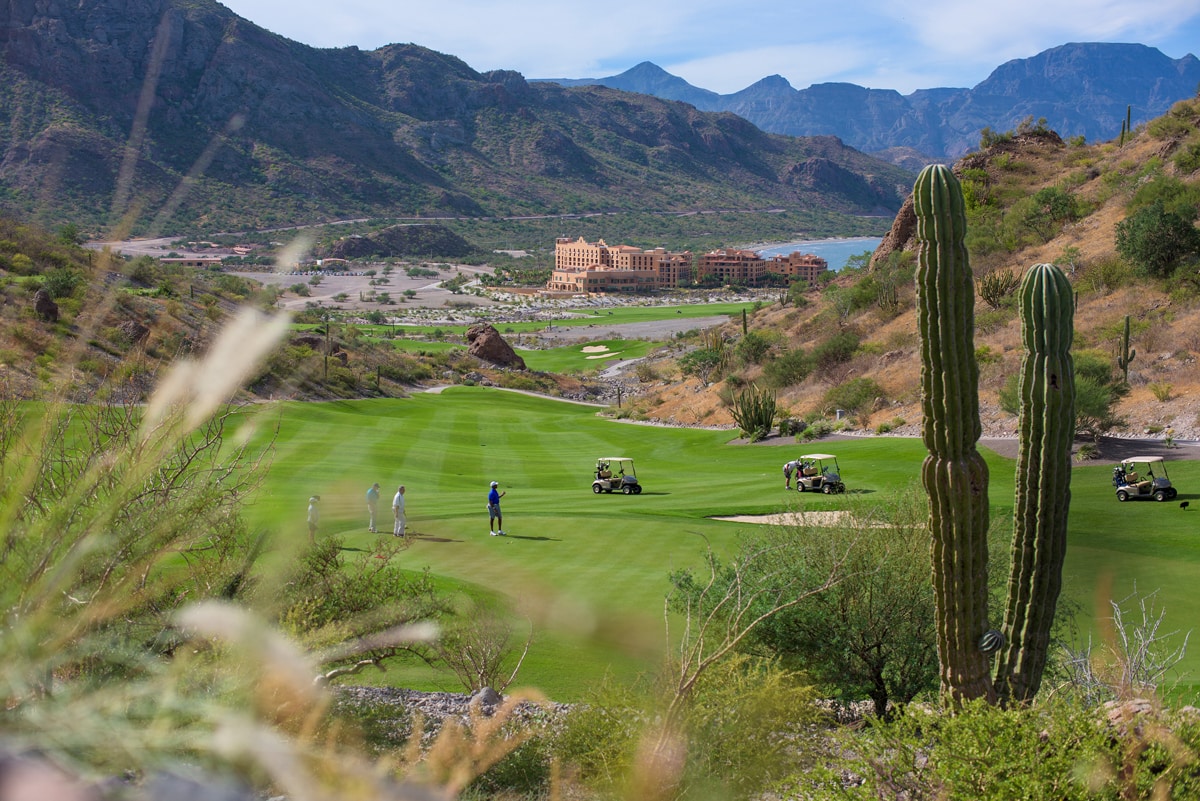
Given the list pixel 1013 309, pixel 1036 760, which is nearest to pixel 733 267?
pixel 1013 309

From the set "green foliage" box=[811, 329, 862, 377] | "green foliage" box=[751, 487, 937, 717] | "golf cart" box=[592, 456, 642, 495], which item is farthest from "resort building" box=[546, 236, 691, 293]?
"green foliage" box=[751, 487, 937, 717]

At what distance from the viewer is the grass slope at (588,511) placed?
43.0 ft

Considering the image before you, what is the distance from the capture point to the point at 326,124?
176m

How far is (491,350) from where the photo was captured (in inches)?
2827

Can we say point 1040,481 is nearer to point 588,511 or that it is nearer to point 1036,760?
point 1036,760

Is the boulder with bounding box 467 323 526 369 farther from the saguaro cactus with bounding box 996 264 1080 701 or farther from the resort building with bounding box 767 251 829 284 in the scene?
the resort building with bounding box 767 251 829 284

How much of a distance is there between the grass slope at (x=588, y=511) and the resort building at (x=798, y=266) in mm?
112134

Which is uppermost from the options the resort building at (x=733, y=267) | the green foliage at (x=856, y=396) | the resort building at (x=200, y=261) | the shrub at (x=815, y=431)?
the resort building at (x=733, y=267)

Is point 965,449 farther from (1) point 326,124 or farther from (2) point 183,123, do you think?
(1) point 326,124

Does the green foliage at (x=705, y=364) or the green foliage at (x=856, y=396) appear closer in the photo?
the green foliage at (x=856, y=396)

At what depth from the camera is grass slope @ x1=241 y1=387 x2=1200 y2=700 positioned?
13.1m

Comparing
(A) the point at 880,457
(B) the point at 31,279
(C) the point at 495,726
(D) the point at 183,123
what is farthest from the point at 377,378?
(D) the point at 183,123

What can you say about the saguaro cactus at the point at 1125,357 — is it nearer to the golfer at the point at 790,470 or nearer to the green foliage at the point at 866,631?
the golfer at the point at 790,470

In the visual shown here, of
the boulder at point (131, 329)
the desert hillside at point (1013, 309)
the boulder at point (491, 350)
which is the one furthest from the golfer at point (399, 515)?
the boulder at point (491, 350)
